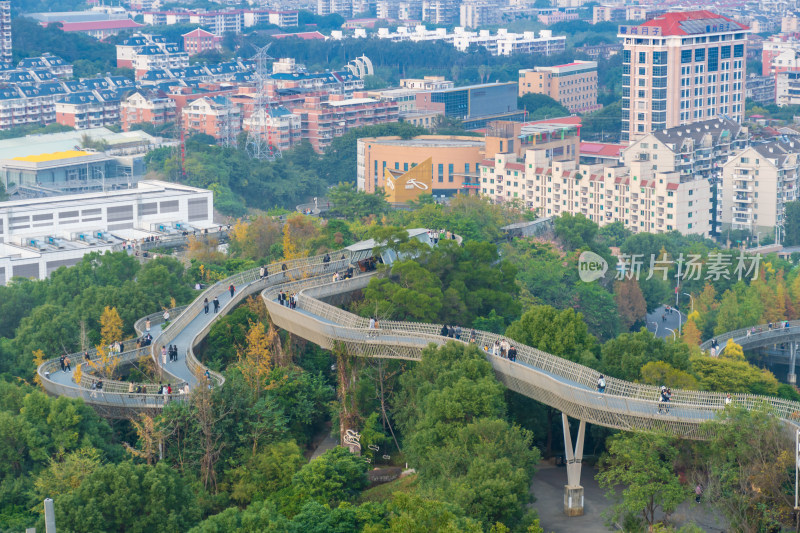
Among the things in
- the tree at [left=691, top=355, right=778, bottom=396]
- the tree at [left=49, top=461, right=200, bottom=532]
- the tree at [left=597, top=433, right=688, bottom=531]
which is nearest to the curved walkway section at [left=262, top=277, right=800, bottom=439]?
the tree at [left=597, top=433, right=688, bottom=531]

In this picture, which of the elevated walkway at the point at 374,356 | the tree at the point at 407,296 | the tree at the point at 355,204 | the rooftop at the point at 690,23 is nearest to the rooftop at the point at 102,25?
the rooftop at the point at 690,23

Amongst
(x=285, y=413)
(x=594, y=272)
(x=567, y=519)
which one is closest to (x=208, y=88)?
(x=594, y=272)

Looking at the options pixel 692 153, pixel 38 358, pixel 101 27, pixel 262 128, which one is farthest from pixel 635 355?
pixel 101 27

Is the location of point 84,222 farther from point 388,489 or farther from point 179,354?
point 388,489

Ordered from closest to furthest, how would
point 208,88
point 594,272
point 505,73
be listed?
point 594,272 < point 208,88 < point 505,73

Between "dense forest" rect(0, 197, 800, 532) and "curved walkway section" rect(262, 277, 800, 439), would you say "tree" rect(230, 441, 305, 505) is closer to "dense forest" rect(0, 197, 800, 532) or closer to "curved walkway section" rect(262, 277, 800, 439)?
"dense forest" rect(0, 197, 800, 532)

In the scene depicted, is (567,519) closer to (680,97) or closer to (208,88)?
(680,97)
